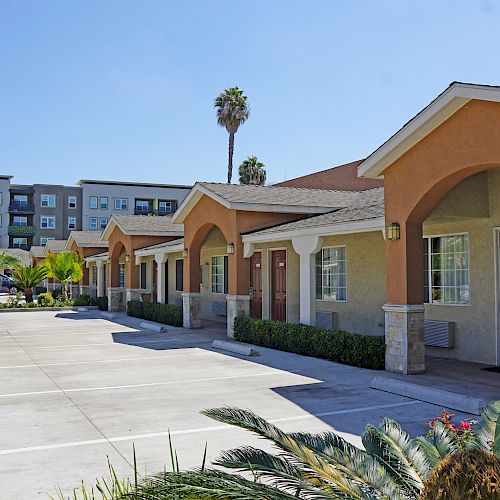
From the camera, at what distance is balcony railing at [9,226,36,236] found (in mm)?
70938

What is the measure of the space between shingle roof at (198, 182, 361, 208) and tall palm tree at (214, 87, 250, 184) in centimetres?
3283

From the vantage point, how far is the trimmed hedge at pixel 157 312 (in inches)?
865

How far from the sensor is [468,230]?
1243cm

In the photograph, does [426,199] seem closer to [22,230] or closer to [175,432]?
[175,432]

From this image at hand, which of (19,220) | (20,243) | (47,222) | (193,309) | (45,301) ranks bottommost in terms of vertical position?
(45,301)

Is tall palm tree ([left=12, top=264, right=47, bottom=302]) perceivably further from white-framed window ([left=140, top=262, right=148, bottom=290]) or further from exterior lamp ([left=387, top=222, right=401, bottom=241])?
exterior lamp ([left=387, top=222, right=401, bottom=241])

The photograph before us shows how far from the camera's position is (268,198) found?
60.5 feet

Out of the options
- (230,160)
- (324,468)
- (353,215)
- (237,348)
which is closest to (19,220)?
(230,160)

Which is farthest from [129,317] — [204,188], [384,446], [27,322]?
[384,446]

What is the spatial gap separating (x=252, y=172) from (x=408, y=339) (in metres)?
42.7

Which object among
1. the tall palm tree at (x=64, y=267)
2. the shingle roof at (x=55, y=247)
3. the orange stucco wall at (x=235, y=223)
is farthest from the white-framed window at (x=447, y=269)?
the shingle roof at (x=55, y=247)

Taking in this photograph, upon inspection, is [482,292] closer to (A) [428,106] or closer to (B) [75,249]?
(A) [428,106]

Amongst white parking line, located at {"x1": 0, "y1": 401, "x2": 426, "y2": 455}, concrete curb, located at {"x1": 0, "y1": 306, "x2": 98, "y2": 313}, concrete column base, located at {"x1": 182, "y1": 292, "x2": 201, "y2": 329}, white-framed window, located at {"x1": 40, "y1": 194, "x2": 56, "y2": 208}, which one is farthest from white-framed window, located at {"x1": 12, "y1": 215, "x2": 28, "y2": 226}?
white parking line, located at {"x1": 0, "y1": 401, "x2": 426, "y2": 455}

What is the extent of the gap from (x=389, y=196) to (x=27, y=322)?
737 inches
